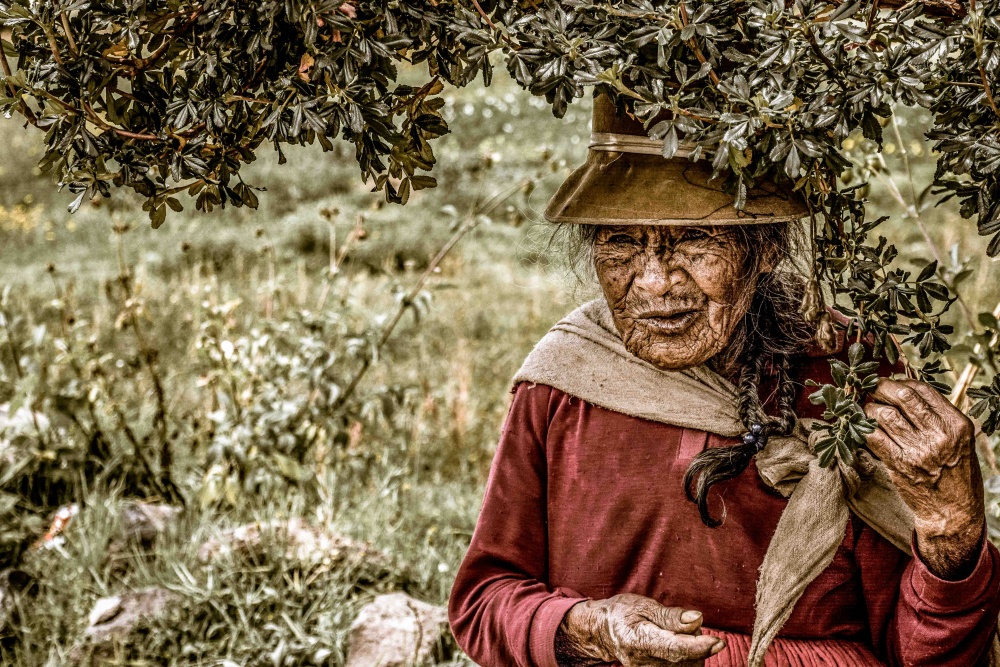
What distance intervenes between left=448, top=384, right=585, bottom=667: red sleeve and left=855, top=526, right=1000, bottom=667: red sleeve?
24.7 inches

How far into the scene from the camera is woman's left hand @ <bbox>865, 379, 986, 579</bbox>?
162 centimetres

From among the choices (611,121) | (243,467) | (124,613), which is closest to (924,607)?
(611,121)

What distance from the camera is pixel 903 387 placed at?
1662 millimetres

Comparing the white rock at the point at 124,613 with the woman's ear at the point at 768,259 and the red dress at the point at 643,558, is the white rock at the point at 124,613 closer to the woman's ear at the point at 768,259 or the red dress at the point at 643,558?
the red dress at the point at 643,558

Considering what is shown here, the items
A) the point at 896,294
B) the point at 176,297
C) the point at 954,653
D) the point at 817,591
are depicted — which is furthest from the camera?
the point at 176,297

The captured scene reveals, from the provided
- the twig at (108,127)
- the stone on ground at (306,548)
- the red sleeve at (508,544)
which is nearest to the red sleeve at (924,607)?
the red sleeve at (508,544)

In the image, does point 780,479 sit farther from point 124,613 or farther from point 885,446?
point 124,613

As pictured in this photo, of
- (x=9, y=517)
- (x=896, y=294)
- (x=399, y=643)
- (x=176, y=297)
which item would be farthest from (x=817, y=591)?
(x=176, y=297)

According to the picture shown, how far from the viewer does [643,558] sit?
2.01 meters

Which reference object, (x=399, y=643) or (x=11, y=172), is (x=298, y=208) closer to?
(x=11, y=172)

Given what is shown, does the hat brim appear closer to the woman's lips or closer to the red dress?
the woman's lips

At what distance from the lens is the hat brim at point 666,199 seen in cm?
178

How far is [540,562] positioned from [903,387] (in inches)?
34.8

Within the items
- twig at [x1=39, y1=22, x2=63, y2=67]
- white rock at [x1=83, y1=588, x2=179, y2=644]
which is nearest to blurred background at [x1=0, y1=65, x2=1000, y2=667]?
white rock at [x1=83, y1=588, x2=179, y2=644]
